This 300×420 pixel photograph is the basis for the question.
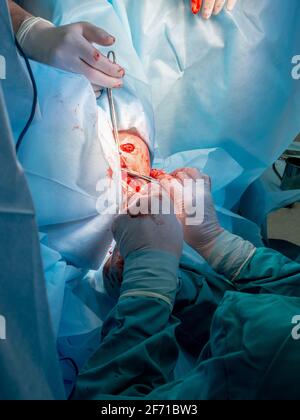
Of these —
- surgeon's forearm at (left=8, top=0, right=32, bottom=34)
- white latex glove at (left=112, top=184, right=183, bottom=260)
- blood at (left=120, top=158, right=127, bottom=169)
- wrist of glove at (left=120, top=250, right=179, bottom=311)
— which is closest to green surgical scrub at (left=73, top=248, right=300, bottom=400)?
wrist of glove at (left=120, top=250, right=179, bottom=311)

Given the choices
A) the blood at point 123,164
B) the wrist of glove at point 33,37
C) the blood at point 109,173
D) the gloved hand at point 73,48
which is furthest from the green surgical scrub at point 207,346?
the wrist of glove at point 33,37

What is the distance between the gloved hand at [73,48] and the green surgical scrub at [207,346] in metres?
0.66

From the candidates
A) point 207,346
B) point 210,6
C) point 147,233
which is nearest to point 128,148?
point 147,233

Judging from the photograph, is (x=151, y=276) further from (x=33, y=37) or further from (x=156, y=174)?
(x=33, y=37)

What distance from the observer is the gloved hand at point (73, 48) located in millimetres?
1114

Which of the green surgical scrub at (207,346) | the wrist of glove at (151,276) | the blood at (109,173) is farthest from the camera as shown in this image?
the blood at (109,173)

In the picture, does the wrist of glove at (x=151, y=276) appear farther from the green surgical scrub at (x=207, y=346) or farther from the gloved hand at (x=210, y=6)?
the gloved hand at (x=210, y=6)

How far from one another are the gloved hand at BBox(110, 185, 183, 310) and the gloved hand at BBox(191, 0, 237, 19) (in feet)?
2.82

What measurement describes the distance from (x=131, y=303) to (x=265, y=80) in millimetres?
1065

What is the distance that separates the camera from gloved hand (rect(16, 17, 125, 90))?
1.11 m

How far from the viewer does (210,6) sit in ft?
4.75

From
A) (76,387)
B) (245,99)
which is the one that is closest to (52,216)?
(76,387)

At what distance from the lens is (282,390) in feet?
Answer: 1.79
